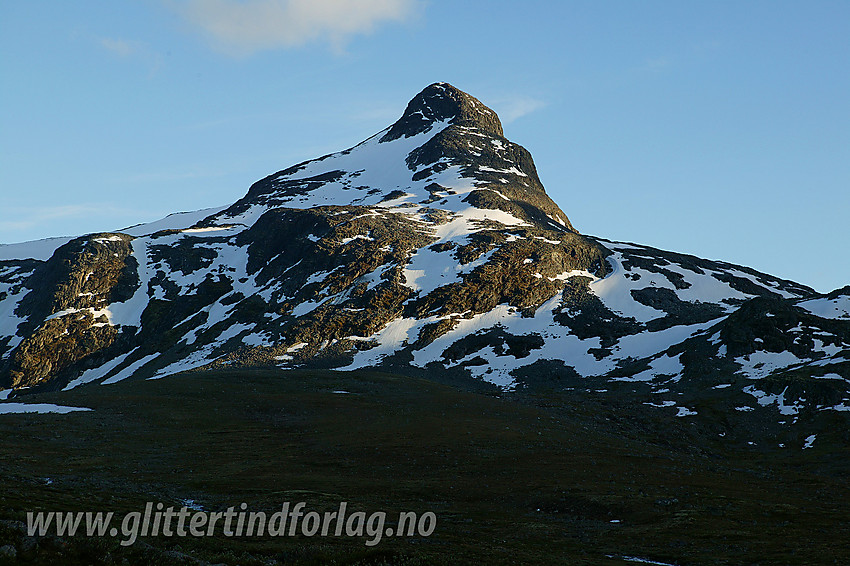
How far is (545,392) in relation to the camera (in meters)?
133

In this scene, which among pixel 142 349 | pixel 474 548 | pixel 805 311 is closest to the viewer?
pixel 474 548

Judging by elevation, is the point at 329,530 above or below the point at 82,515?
below

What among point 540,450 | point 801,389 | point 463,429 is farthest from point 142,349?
point 801,389

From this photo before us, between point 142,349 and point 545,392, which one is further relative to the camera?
point 142,349

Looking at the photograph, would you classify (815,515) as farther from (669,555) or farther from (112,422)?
(112,422)

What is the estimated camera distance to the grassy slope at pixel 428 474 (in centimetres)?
3584

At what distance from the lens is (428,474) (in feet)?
216

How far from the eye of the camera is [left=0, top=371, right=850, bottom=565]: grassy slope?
3584 cm

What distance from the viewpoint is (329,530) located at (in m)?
38.4

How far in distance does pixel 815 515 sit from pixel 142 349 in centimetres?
17982

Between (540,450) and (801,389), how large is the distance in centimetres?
6362

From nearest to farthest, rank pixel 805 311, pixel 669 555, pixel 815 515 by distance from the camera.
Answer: pixel 669 555, pixel 815 515, pixel 805 311

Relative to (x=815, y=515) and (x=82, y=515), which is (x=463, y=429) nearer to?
(x=815, y=515)

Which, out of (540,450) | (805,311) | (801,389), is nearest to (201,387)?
(540,450)
